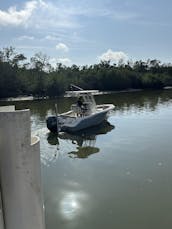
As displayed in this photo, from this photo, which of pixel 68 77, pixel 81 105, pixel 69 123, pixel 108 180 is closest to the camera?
pixel 108 180

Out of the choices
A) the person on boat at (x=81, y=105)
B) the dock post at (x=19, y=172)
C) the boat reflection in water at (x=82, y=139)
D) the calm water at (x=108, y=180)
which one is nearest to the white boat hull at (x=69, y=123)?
the boat reflection in water at (x=82, y=139)

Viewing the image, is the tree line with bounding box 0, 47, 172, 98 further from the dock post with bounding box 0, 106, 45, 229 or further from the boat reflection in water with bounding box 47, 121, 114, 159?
the dock post with bounding box 0, 106, 45, 229

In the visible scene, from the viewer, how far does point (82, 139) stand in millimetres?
12195

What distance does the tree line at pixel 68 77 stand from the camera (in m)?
36.1

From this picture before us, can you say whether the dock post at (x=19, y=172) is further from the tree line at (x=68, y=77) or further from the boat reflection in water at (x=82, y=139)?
the tree line at (x=68, y=77)

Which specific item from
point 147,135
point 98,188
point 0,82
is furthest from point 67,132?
point 0,82

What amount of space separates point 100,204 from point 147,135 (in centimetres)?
699

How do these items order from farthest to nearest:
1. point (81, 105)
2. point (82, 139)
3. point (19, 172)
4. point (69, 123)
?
1. point (81, 105)
2. point (69, 123)
3. point (82, 139)
4. point (19, 172)

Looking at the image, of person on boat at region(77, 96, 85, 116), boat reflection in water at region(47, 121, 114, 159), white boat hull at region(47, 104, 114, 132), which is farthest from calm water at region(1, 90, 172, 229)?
person on boat at region(77, 96, 85, 116)

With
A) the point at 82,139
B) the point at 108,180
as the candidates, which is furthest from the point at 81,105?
the point at 108,180

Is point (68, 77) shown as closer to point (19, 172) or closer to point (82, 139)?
point (82, 139)

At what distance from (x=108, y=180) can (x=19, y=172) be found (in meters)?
5.52

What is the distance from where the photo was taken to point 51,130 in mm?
13156

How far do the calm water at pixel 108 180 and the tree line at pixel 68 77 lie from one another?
24927mm
